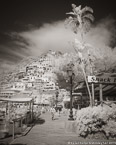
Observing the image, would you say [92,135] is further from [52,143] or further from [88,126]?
[52,143]

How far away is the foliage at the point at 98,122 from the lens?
743cm

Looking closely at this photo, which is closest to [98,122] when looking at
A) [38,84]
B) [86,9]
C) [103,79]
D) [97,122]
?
[97,122]

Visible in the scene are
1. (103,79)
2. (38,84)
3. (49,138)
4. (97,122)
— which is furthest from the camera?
(38,84)

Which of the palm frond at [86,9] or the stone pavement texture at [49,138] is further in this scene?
the palm frond at [86,9]

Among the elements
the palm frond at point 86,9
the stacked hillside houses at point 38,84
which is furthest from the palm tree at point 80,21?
the stacked hillside houses at point 38,84

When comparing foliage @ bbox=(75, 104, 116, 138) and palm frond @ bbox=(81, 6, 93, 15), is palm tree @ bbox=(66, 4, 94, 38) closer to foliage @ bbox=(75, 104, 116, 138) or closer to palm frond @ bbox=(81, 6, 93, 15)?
palm frond @ bbox=(81, 6, 93, 15)

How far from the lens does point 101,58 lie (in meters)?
23.1

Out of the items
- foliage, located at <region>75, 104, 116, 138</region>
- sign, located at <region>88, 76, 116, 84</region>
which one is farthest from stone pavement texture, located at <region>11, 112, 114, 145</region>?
sign, located at <region>88, 76, 116, 84</region>

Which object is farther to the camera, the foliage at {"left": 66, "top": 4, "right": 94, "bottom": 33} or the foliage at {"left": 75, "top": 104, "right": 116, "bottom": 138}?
the foliage at {"left": 66, "top": 4, "right": 94, "bottom": 33}

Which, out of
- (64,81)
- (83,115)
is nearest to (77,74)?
(64,81)

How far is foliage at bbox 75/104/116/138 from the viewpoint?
743 centimetres

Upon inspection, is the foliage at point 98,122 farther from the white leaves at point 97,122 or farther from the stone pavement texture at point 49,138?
the stone pavement texture at point 49,138

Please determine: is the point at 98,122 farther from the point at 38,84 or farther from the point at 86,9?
the point at 38,84

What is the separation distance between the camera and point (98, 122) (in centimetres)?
757
